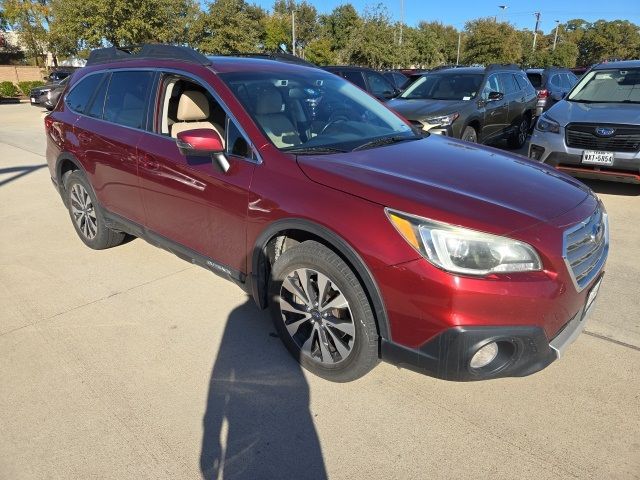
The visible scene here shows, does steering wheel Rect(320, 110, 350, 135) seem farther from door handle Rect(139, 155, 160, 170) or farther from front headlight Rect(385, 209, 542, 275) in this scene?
front headlight Rect(385, 209, 542, 275)

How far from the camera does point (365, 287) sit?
7.91 ft

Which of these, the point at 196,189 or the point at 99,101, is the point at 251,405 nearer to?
the point at 196,189

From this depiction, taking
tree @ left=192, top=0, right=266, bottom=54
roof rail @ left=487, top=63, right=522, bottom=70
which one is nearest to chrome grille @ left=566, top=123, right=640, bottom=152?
roof rail @ left=487, top=63, right=522, bottom=70

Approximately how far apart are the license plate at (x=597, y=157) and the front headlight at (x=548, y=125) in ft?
1.71

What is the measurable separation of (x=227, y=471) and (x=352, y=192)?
4.66 ft

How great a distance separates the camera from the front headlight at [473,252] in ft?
7.12

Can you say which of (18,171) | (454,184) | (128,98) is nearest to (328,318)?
(454,184)

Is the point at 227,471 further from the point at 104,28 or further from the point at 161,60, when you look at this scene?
the point at 104,28

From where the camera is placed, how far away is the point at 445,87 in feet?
27.7

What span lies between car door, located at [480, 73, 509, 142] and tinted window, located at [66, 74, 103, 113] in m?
5.92

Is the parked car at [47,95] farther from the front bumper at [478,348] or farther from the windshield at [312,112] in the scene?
the front bumper at [478,348]

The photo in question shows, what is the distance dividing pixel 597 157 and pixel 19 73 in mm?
43614

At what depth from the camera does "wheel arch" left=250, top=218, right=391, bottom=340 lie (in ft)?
7.73

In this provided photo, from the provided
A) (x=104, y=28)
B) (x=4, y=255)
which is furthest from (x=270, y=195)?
(x=104, y=28)
